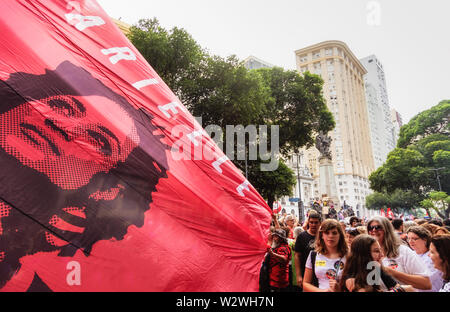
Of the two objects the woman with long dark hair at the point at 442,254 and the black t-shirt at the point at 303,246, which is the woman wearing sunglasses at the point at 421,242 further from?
the black t-shirt at the point at 303,246

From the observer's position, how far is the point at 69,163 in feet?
7.68

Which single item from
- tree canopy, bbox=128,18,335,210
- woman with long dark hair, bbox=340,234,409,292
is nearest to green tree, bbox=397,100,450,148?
tree canopy, bbox=128,18,335,210

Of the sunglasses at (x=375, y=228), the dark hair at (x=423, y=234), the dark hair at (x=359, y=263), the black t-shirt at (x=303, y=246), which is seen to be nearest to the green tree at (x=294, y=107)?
the black t-shirt at (x=303, y=246)

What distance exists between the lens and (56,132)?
7.76 feet

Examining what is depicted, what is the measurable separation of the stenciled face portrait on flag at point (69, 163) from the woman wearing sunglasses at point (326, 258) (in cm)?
198

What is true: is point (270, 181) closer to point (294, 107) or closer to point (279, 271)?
point (294, 107)

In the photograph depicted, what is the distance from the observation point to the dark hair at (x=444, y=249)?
2865mm

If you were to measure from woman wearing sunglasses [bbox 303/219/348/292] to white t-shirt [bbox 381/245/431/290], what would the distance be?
2.16 ft

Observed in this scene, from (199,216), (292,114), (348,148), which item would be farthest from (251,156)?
(348,148)

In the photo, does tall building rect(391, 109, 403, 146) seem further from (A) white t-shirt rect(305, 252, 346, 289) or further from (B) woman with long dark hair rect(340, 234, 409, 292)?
(B) woman with long dark hair rect(340, 234, 409, 292)

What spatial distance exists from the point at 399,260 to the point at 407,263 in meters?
0.09
